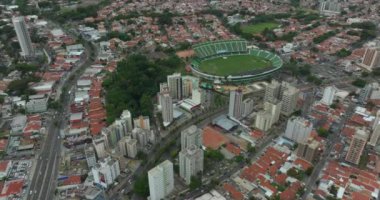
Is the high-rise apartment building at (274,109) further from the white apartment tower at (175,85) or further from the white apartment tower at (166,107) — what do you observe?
the white apartment tower at (175,85)

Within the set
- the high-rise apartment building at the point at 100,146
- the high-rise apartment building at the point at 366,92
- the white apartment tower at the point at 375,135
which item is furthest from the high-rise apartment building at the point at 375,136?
the high-rise apartment building at the point at 100,146

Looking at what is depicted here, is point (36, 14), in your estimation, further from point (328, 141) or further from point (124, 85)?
point (328, 141)

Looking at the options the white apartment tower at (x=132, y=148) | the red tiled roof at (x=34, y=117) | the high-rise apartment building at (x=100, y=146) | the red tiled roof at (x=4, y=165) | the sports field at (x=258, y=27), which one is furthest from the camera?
the sports field at (x=258, y=27)

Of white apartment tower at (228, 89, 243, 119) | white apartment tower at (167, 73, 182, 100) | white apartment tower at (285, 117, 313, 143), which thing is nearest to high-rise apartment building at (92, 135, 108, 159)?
white apartment tower at (167, 73, 182, 100)

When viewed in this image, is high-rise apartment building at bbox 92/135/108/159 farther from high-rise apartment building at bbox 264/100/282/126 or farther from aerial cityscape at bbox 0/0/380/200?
high-rise apartment building at bbox 264/100/282/126

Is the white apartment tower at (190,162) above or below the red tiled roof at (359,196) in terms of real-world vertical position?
above

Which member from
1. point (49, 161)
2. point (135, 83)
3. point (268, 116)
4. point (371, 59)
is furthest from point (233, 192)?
point (371, 59)
